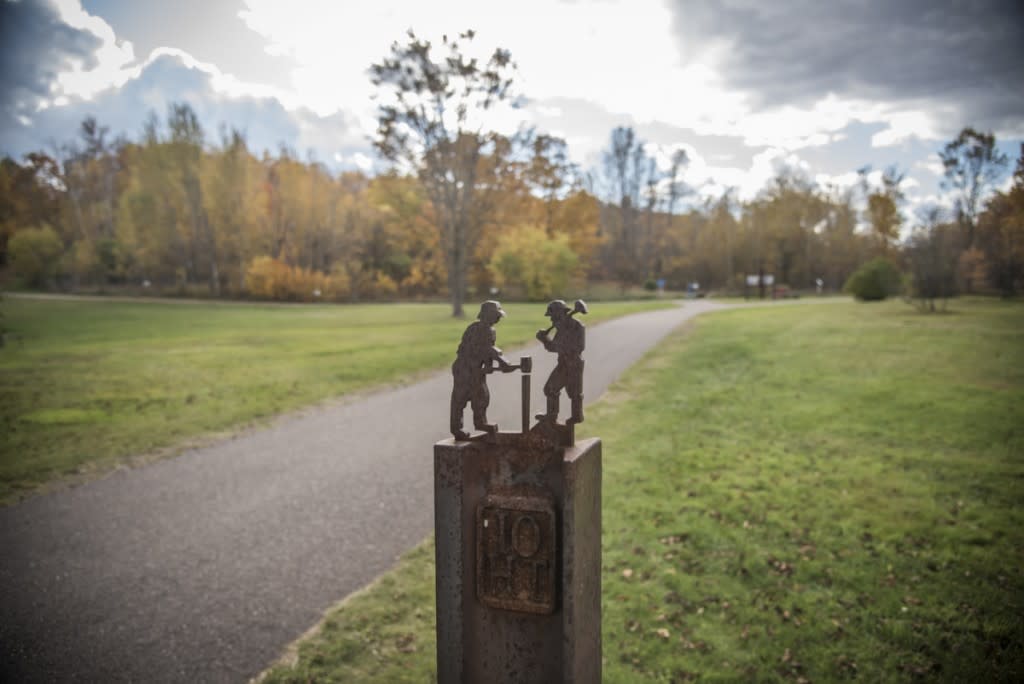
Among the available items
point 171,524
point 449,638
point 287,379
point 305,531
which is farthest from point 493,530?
point 287,379

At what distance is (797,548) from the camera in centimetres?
473

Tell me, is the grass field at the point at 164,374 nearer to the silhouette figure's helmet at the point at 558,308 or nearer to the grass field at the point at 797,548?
the grass field at the point at 797,548

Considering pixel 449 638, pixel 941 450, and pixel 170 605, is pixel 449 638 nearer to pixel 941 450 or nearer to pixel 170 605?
pixel 170 605

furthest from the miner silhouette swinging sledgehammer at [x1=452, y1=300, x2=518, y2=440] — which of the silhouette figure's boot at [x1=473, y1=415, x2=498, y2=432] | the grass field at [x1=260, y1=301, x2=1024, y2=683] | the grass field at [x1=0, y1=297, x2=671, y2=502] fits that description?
the grass field at [x1=0, y1=297, x2=671, y2=502]

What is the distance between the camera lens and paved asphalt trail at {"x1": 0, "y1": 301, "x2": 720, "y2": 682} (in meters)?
3.53

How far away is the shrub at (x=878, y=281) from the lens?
89.0ft

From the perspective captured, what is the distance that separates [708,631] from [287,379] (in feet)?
32.5

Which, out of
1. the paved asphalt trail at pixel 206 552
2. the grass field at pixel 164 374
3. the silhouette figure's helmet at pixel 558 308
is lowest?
the paved asphalt trail at pixel 206 552

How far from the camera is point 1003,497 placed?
547 cm

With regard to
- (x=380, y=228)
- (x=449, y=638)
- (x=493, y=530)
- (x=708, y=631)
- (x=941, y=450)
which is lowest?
(x=708, y=631)

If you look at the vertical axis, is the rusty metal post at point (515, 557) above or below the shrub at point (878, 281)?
below

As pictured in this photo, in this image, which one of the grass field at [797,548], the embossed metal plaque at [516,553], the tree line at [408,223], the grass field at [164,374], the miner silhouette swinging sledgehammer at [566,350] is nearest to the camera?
the embossed metal plaque at [516,553]

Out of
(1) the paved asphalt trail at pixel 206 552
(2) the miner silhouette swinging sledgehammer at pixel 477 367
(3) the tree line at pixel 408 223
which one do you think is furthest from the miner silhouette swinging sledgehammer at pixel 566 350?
(3) the tree line at pixel 408 223

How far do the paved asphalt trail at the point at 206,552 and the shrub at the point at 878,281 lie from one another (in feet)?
88.5
